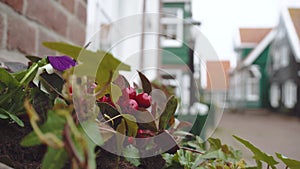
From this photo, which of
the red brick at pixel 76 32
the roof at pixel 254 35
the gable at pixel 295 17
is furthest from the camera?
the roof at pixel 254 35

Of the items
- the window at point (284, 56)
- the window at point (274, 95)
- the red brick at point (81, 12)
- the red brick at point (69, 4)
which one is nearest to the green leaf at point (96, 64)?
the red brick at point (69, 4)

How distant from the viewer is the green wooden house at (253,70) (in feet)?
49.9

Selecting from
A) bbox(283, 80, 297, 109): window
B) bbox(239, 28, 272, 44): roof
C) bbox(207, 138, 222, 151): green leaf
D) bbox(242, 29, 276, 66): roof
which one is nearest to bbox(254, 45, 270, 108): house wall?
bbox(242, 29, 276, 66): roof

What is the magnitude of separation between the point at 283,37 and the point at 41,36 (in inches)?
533

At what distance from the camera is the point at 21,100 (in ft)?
1.01

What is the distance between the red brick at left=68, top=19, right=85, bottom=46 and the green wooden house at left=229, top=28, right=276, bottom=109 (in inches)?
568

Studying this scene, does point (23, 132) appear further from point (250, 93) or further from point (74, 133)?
point (250, 93)

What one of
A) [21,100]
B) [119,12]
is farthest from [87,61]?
[119,12]

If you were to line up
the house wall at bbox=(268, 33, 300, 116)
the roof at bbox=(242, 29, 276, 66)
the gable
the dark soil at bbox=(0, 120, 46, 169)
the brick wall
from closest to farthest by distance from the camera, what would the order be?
the dark soil at bbox=(0, 120, 46, 169), the brick wall, the house wall at bbox=(268, 33, 300, 116), the gable, the roof at bbox=(242, 29, 276, 66)

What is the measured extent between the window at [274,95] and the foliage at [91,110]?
14.3 metres

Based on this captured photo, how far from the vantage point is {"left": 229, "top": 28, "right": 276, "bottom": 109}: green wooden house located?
599 inches

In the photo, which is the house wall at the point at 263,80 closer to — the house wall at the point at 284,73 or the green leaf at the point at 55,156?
the house wall at the point at 284,73

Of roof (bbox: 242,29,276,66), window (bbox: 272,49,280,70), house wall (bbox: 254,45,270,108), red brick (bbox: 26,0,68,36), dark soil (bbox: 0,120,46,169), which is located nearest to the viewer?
dark soil (bbox: 0,120,46,169)

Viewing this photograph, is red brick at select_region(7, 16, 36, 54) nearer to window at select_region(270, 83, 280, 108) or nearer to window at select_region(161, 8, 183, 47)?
window at select_region(161, 8, 183, 47)
